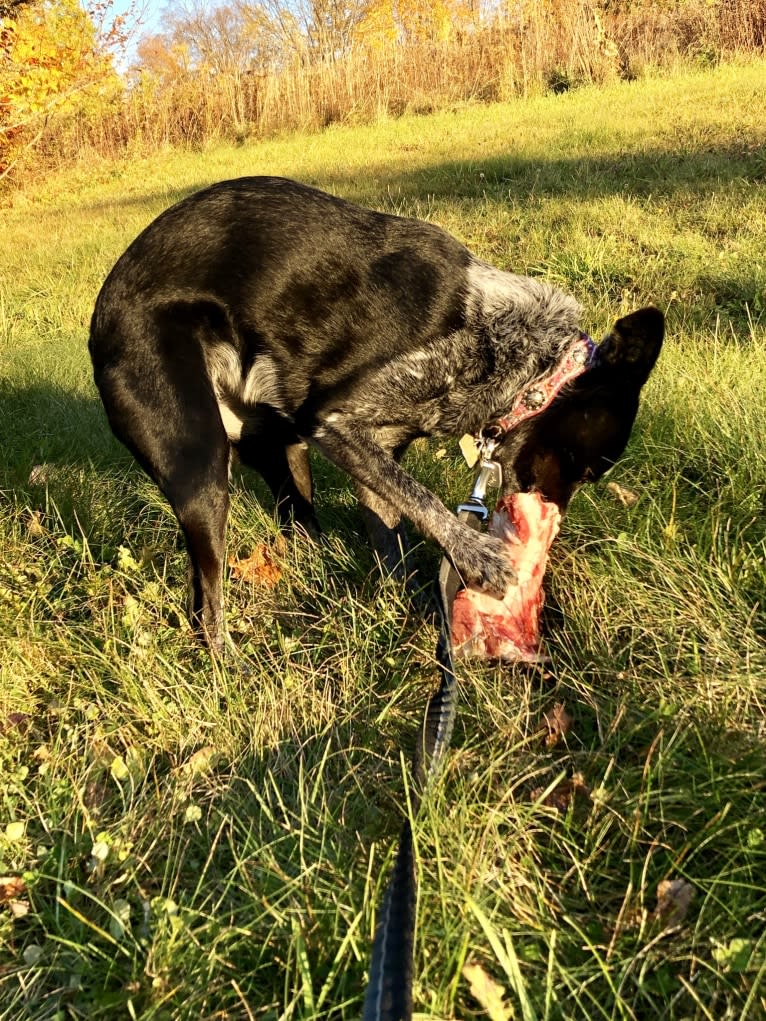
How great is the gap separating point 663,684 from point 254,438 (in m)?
2.19

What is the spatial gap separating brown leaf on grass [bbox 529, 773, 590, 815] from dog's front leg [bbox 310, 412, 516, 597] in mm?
854

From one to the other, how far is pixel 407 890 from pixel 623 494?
1930mm

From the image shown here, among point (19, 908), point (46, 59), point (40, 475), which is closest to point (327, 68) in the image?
point (46, 59)

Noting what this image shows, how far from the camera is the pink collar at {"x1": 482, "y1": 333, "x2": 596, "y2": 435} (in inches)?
121

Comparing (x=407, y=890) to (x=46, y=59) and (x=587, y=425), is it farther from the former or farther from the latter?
(x=46, y=59)

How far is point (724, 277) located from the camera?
16.3ft

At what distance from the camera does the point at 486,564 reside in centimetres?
278

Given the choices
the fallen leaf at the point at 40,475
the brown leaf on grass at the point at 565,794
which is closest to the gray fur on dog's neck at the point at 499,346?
the brown leaf on grass at the point at 565,794

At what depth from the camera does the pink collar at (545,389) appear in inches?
121

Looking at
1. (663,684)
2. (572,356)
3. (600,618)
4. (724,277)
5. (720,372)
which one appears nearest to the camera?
(663,684)

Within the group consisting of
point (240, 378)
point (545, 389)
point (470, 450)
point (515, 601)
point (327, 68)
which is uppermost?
point (327, 68)

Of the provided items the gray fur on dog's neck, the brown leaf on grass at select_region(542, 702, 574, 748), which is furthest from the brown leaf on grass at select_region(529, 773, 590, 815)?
the gray fur on dog's neck

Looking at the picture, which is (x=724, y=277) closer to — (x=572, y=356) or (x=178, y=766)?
(x=572, y=356)

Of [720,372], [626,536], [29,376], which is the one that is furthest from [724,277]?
[29,376]
